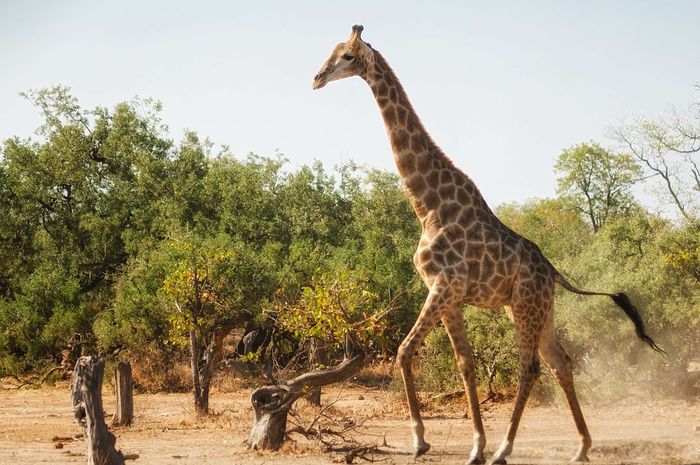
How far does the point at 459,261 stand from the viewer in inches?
348

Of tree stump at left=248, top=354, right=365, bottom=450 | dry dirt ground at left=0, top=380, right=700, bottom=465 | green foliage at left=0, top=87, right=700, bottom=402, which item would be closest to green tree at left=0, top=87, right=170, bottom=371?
green foliage at left=0, top=87, right=700, bottom=402

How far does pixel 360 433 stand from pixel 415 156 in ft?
12.8

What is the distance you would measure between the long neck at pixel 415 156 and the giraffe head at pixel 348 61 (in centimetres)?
13

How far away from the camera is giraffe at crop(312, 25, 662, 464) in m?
8.72

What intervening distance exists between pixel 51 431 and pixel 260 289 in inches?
231

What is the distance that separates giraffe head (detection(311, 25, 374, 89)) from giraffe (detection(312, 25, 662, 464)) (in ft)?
0.04

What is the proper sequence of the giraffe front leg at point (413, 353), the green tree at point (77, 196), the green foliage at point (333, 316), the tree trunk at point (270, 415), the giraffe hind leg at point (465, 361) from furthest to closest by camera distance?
the green tree at point (77, 196), the green foliage at point (333, 316), the tree trunk at point (270, 415), the giraffe hind leg at point (465, 361), the giraffe front leg at point (413, 353)

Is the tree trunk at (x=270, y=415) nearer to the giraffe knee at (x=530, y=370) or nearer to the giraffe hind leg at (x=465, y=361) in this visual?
the giraffe hind leg at (x=465, y=361)

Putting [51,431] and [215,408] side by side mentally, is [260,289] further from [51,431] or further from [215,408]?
[51,431]

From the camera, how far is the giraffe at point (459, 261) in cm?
872

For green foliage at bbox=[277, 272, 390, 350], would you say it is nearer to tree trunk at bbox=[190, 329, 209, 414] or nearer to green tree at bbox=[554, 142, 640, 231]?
tree trunk at bbox=[190, 329, 209, 414]

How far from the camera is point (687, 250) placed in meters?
16.6

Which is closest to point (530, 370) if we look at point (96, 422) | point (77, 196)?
point (96, 422)

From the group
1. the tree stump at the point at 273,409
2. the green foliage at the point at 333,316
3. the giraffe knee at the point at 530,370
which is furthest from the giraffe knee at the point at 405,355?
the tree stump at the point at 273,409
